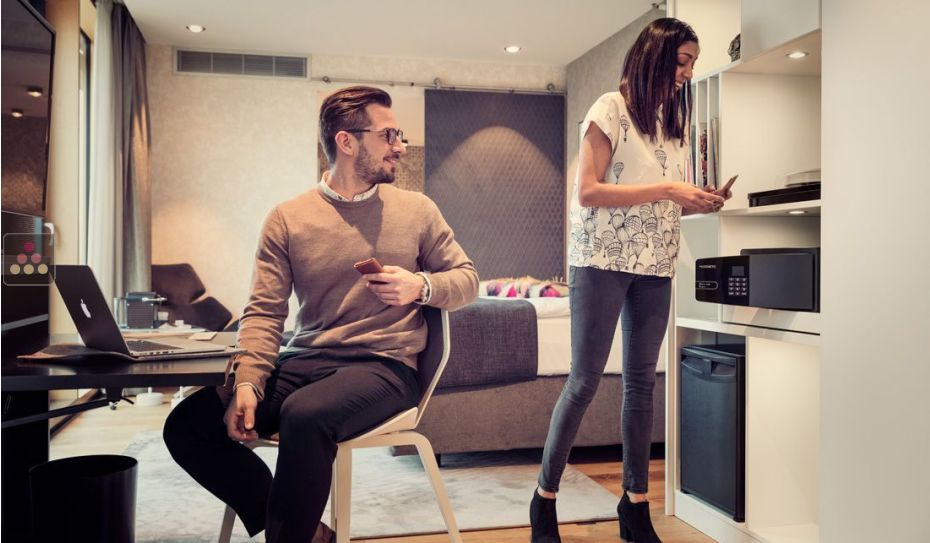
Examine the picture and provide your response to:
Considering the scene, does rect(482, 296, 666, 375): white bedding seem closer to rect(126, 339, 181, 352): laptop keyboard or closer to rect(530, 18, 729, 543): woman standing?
rect(530, 18, 729, 543): woman standing

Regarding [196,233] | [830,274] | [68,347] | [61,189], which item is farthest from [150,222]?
[830,274]

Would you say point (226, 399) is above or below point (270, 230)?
below

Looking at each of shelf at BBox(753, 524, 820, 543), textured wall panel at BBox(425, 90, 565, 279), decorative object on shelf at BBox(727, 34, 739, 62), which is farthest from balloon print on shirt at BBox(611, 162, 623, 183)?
textured wall panel at BBox(425, 90, 565, 279)

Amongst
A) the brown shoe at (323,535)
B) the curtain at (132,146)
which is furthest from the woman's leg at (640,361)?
the curtain at (132,146)

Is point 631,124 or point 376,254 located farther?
point 631,124

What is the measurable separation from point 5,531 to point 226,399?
2.29 ft

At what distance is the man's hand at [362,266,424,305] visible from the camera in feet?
5.18

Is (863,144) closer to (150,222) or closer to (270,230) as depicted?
(270,230)

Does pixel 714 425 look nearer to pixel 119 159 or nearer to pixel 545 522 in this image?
pixel 545 522

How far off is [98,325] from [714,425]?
5.53ft

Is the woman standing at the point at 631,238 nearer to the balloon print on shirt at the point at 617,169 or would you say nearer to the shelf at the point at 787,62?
the balloon print on shirt at the point at 617,169

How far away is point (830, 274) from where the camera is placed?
179 cm

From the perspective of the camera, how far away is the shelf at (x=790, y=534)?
210cm

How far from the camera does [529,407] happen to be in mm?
3137
